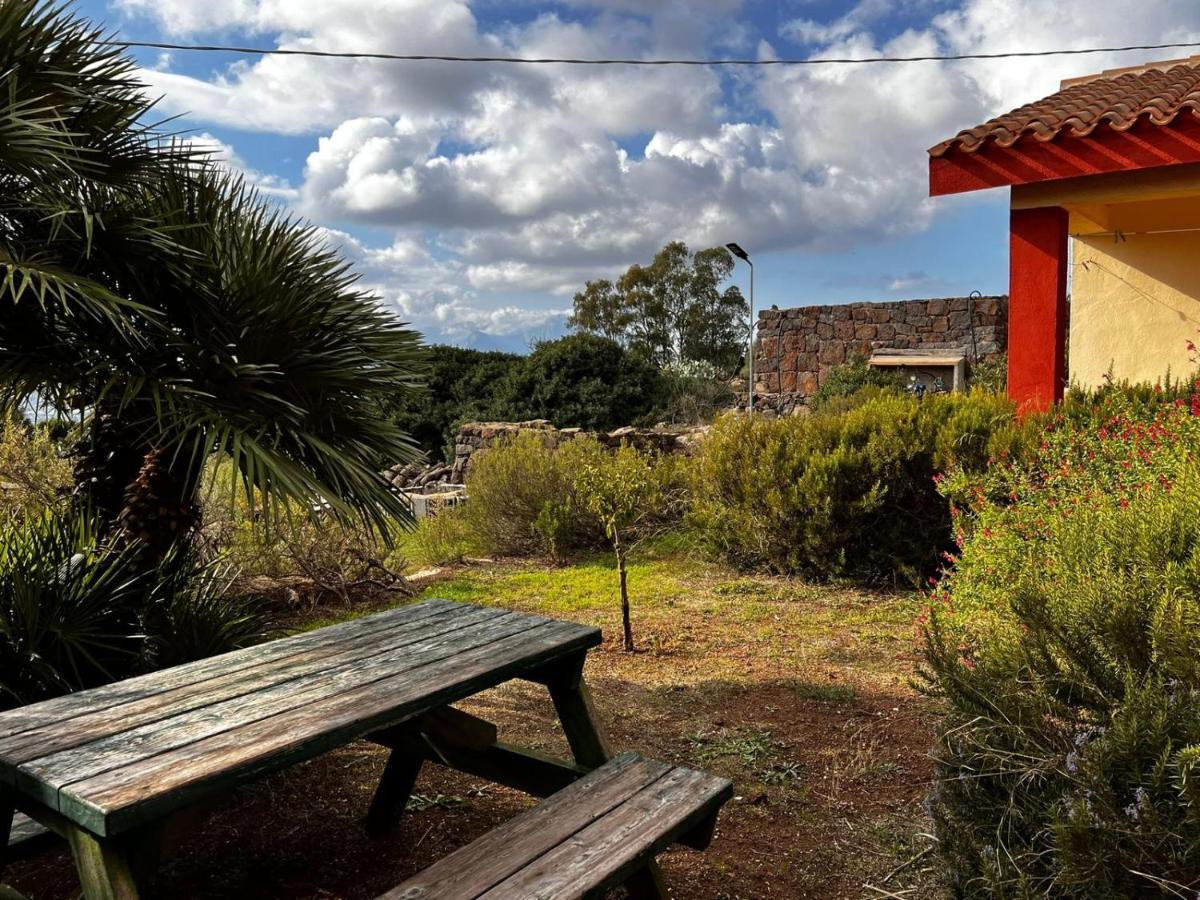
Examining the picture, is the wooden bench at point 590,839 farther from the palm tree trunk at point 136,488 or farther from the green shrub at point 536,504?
the green shrub at point 536,504

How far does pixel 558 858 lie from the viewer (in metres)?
1.94

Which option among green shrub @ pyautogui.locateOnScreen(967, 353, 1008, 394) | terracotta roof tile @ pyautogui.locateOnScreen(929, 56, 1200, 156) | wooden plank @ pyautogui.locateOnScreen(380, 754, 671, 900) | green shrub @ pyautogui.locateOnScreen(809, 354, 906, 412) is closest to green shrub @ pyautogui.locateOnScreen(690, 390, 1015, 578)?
terracotta roof tile @ pyautogui.locateOnScreen(929, 56, 1200, 156)

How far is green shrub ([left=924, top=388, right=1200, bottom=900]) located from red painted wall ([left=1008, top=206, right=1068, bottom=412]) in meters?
4.12

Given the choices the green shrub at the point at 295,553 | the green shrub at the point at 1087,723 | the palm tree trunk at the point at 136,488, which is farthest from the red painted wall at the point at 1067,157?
the palm tree trunk at the point at 136,488

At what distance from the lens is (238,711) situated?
6.79 feet

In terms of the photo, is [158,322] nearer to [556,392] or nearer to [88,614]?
[88,614]

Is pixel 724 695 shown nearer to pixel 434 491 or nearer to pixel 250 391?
pixel 250 391

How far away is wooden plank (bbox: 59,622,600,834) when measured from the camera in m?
1.65

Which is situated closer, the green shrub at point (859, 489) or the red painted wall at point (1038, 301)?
the green shrub at point (859, 489)

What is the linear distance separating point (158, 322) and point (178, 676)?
192 centimetres

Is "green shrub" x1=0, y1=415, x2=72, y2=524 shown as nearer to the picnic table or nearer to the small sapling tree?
the small sapling tree

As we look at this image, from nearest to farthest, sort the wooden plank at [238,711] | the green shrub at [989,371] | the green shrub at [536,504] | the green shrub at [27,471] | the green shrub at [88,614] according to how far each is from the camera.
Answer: the wooden plank at [238,711] → the green shrub at [88,614] → the green shrub at [27,471] → the green shrub at [536,504] → the green shrub at [989,371]

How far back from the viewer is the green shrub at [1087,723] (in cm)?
187

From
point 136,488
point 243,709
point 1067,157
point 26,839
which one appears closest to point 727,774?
point 243,709
